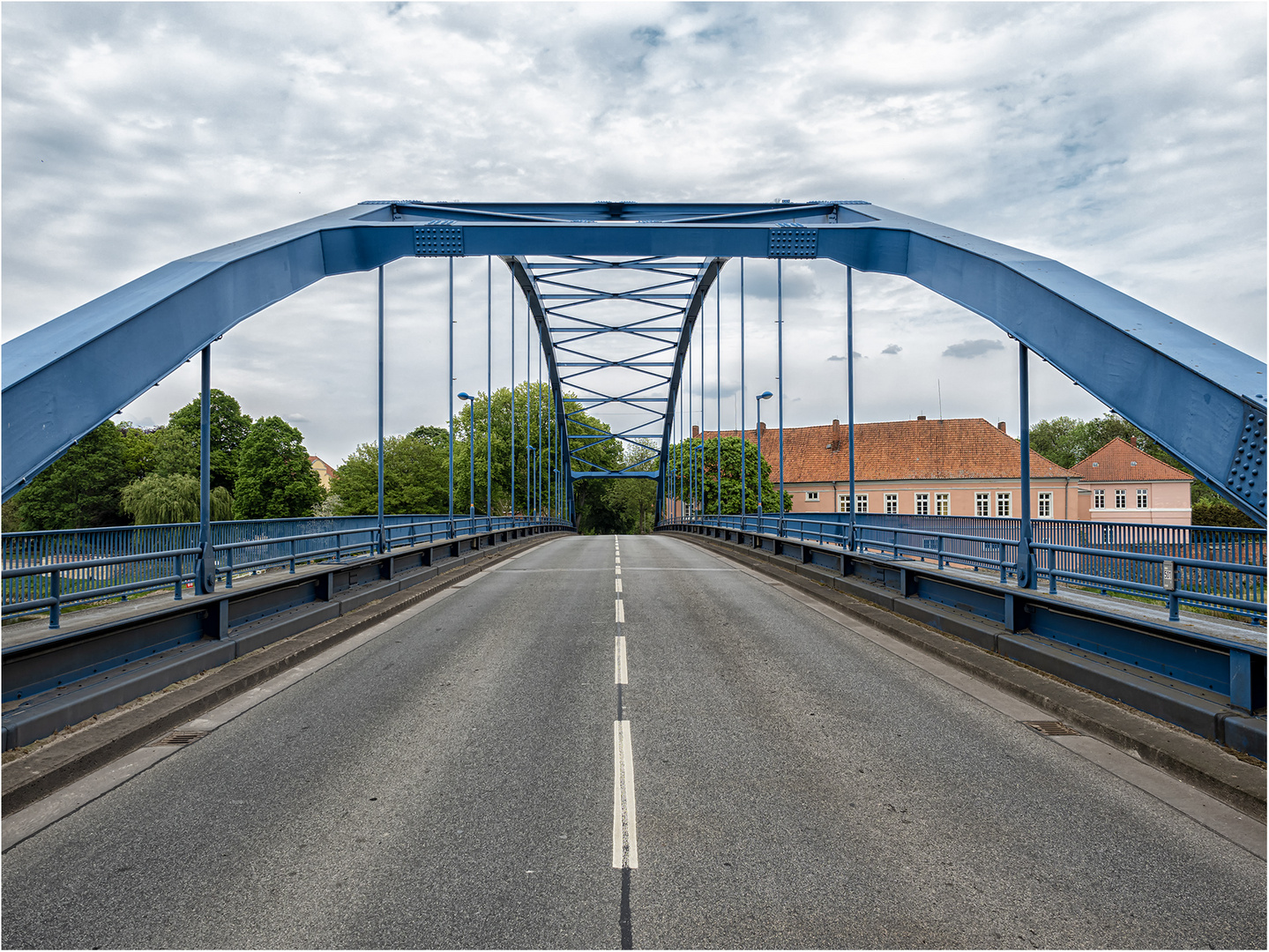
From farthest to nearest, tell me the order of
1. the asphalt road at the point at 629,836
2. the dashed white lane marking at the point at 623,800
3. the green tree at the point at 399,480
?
the green tree at the point at 399,480, the dashed white lane marking at the point at 623,800, the asphalt road at the point at 629,836

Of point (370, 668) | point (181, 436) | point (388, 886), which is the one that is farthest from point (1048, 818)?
point (181, 436)

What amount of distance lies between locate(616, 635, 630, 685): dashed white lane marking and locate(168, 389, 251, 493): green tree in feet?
196

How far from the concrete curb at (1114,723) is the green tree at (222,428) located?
205ft

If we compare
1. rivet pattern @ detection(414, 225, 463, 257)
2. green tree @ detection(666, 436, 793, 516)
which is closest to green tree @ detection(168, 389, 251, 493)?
green tree @ detection(666, 436, 793, 516)

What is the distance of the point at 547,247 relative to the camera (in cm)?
1193

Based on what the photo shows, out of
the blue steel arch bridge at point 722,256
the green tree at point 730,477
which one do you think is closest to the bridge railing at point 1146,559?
the blue steel arch bridge at point 722,256

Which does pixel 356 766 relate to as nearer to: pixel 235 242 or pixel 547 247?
pixel 235 242

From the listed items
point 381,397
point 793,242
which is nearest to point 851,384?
point 793,242

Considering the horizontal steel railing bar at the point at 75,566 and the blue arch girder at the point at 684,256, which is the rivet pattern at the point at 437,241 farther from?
the horizontal steel railing bar at the point at 75,566

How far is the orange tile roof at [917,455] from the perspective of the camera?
5862 centimetres

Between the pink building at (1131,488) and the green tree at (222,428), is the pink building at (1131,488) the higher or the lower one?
the lower one

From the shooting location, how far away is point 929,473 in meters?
59.7

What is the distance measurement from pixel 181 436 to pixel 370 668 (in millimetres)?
61803

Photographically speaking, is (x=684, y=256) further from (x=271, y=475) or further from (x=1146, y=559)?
(x=271, y=475)
